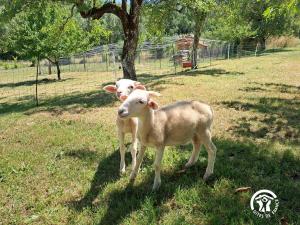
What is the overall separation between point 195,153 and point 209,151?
1.76ft

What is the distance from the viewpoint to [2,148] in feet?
28.7

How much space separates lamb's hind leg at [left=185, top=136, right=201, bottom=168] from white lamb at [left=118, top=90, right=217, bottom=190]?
0.56ft

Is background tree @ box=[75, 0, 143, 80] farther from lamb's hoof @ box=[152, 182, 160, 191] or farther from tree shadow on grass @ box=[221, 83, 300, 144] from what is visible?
lamb's hoof @ box=[152, 182, 160, 191]

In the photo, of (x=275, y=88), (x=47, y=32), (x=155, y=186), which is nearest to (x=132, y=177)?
(x=155, y=186)

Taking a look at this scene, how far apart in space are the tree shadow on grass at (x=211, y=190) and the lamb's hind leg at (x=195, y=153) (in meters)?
0.10

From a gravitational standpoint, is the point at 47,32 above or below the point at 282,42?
above

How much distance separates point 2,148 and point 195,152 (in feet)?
15.8

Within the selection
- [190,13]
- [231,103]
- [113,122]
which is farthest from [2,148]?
[190,13]

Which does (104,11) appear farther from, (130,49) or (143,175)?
(143,175)

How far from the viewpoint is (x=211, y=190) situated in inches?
223

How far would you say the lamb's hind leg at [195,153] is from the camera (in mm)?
6354

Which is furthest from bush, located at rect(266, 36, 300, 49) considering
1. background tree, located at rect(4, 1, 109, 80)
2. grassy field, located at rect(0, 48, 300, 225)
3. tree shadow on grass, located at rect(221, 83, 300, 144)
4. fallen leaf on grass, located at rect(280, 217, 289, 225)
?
fallen leaf on grass, located at rect(280, 217, 289, 225)

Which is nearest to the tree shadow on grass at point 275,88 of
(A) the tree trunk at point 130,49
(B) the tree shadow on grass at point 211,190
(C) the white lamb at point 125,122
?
(A) the tree trunk at point 130,49

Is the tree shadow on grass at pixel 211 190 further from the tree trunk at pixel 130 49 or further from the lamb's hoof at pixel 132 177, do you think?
the tree trunk at pixel 130 49
